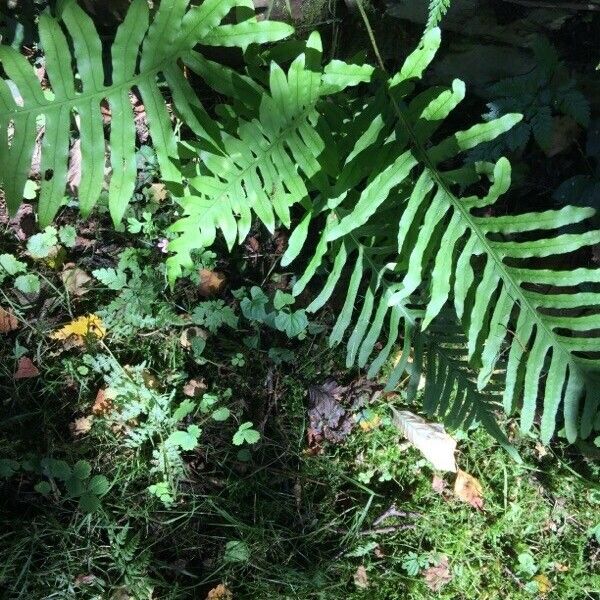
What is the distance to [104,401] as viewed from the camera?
248 cm

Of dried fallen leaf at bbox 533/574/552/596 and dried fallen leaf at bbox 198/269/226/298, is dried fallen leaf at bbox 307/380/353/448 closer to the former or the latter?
dried fallen leaf at bbox 198/269/226/298

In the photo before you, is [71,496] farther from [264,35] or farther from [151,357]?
[264,35]

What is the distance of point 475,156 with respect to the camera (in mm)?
2367

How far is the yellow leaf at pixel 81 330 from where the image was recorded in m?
2.51

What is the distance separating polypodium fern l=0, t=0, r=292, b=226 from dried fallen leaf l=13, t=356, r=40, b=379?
1012mm

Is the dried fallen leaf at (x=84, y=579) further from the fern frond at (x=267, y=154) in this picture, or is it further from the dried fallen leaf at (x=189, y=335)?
the fern frond at (x=267, y=154)

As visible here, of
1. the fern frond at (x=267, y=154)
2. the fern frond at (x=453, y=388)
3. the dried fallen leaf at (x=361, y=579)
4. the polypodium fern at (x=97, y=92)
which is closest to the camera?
the polypodium fern at (x=97, y=92)

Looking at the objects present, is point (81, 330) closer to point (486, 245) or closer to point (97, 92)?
point (97, 92)

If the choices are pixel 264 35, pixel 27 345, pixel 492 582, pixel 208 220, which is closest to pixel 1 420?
pixel 27 345

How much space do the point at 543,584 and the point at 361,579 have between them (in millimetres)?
696

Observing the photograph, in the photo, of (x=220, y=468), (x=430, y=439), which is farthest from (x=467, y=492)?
(x=220, y=468)

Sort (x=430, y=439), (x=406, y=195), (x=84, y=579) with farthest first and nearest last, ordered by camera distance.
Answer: (x=430, y=439) < (x=84, y=579) < (x=406, y=195)

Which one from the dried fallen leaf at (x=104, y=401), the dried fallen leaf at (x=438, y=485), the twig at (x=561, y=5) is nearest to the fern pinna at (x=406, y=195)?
the dried fallen leaf at (x=438, y=485)

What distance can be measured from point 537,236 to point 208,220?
149 centimetres
